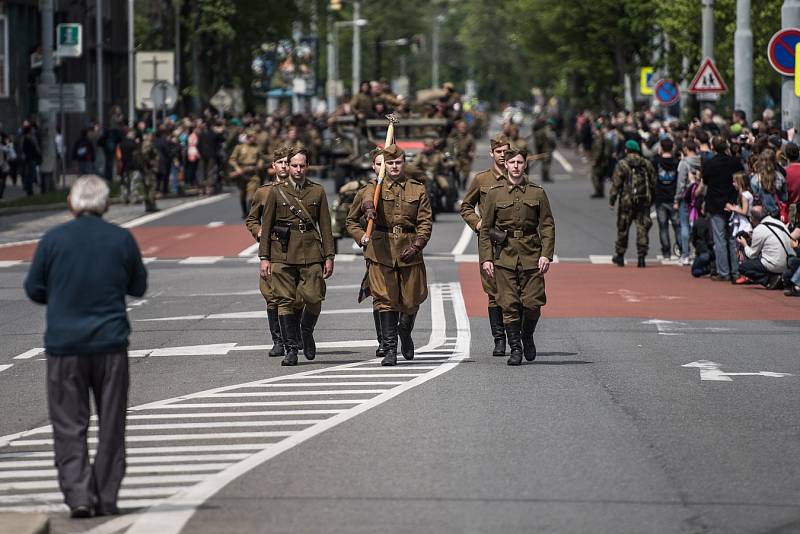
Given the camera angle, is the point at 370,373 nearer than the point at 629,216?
Yes

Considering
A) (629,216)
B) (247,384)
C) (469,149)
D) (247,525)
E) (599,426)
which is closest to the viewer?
(247,525)

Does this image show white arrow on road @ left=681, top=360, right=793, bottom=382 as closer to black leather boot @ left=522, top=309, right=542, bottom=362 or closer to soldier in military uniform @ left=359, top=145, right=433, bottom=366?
black leather boot @ left=522, top=309, right=542, bottom=362

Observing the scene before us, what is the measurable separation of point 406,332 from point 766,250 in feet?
27.1

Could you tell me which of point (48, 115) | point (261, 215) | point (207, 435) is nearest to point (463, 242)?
point (261, 215)

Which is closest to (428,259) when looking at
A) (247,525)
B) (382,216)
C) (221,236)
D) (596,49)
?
(221,236)

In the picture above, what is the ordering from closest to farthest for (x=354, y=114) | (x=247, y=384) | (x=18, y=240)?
(x=247, y=384), (x=18, y=240), (x=354, y=114)

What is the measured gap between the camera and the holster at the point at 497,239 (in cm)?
1514

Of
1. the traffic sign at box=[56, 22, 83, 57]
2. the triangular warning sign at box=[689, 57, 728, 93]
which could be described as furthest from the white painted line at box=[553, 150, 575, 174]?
the triangular warning sign at box=[689, 57, 728, 93]

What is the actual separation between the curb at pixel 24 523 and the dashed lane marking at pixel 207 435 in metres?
0.31

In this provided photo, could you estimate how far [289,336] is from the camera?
15359 mm

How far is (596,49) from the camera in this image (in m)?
68.9

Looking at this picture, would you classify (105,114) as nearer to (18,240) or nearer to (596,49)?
(596,49)

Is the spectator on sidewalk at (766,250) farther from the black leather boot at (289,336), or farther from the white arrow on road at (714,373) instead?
the black leather boot at (289,336)

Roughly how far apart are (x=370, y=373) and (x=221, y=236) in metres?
19.6
